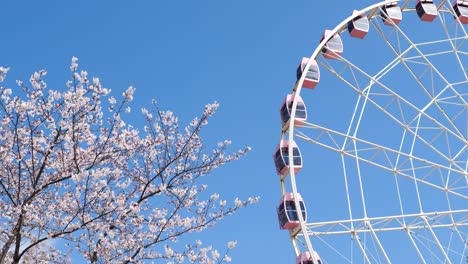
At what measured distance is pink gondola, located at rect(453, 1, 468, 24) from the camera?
2425cm

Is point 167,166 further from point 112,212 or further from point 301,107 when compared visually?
point 301,107

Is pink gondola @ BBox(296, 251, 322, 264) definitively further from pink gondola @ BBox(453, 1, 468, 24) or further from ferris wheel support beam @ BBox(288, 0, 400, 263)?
pink gondola @ BBox(453, 1, 468, 24)

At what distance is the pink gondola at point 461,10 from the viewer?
24250mm

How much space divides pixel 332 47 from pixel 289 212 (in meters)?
7.60

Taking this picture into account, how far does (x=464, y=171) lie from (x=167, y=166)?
1446 cm

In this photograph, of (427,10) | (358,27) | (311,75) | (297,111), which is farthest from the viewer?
(427,10)

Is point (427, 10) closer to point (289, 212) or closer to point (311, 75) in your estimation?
point (311, 75)

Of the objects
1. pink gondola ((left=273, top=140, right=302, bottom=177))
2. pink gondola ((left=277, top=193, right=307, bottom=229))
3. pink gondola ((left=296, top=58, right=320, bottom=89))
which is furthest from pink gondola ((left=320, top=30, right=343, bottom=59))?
pink gondola ((left=277, top=193, right=307, bottom=229))

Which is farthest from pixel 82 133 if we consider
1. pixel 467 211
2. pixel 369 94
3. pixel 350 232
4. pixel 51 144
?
pixel 467 211

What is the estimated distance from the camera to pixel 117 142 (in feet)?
32.0

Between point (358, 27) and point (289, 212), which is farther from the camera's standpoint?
point (358, 27)

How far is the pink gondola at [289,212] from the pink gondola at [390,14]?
33.2 feet

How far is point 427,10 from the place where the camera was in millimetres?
23422

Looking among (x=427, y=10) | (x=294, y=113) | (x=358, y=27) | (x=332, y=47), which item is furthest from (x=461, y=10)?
(x=294, y=113)
